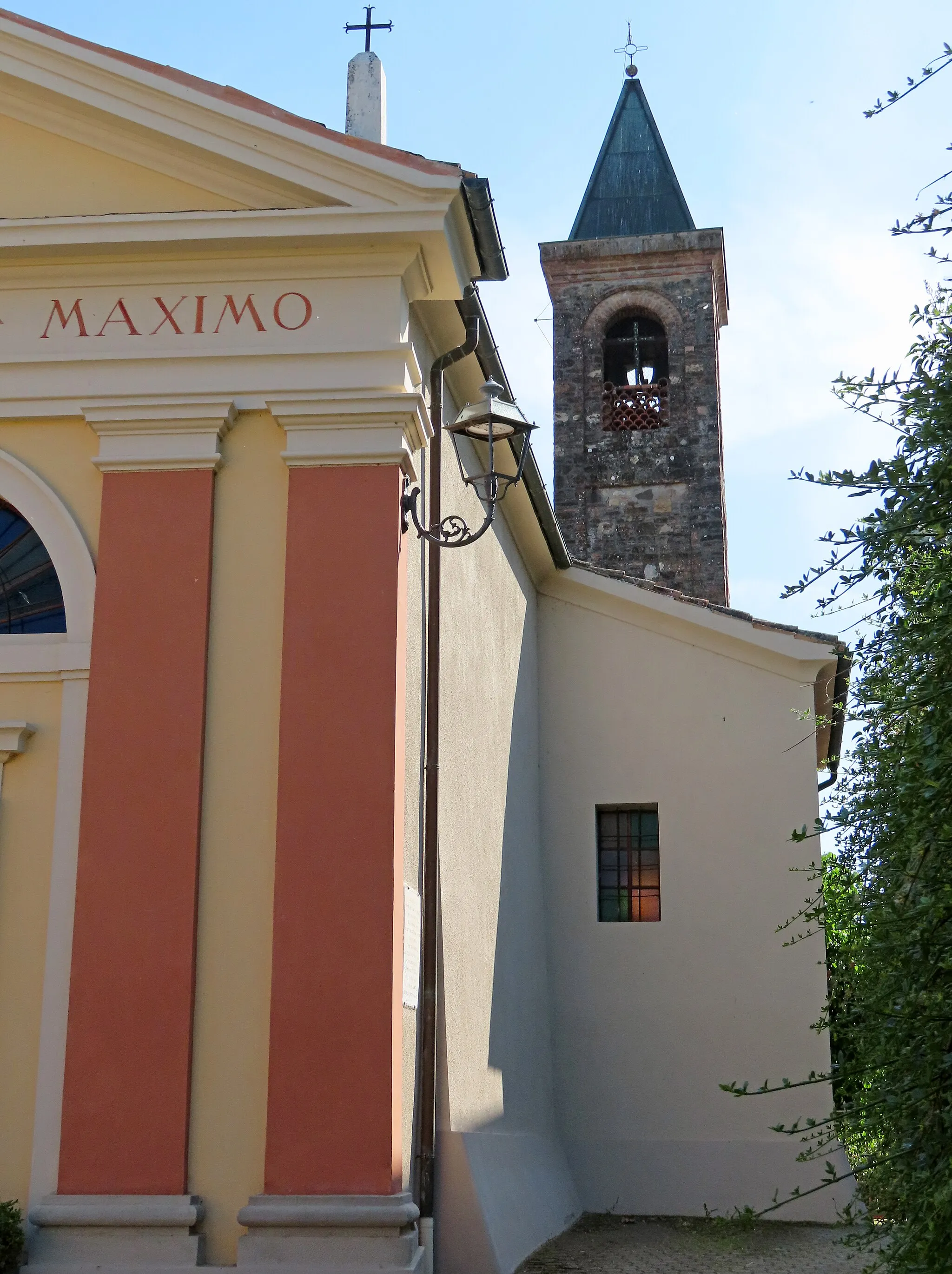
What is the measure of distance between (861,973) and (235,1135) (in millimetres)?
3102

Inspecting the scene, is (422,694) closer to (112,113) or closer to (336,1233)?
(336,1233)

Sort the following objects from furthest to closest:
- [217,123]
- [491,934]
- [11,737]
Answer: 1. [491,934]
2. [217,123]
3. [11,737]

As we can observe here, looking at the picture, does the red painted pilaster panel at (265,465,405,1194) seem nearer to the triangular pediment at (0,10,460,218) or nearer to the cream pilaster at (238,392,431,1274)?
the cream pilaster at (238,392,431,1274)

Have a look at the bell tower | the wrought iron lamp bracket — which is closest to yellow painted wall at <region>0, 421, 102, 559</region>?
the wrought iron lamp bracket

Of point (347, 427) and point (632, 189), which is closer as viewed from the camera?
point (347, 427)

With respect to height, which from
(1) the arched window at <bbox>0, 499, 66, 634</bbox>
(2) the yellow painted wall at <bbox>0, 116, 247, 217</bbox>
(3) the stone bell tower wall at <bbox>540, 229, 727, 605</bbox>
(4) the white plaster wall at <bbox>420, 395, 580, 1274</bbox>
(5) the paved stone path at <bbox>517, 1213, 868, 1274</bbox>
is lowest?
(5) the paved stone path at <bbox>517, 1213, 868, 1274</bbox>

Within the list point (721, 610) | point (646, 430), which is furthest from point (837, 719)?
point (646, 430)

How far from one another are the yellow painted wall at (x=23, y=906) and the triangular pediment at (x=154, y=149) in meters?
2.70

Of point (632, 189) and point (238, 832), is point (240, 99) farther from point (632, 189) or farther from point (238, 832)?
point (632, 189)

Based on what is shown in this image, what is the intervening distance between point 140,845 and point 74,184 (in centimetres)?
365

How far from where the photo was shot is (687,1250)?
964 cm

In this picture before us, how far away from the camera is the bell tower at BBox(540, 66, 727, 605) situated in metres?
20.2

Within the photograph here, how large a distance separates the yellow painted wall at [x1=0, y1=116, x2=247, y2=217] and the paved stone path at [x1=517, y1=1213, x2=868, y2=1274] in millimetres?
6266

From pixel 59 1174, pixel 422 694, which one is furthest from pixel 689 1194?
pixel 59 1174
